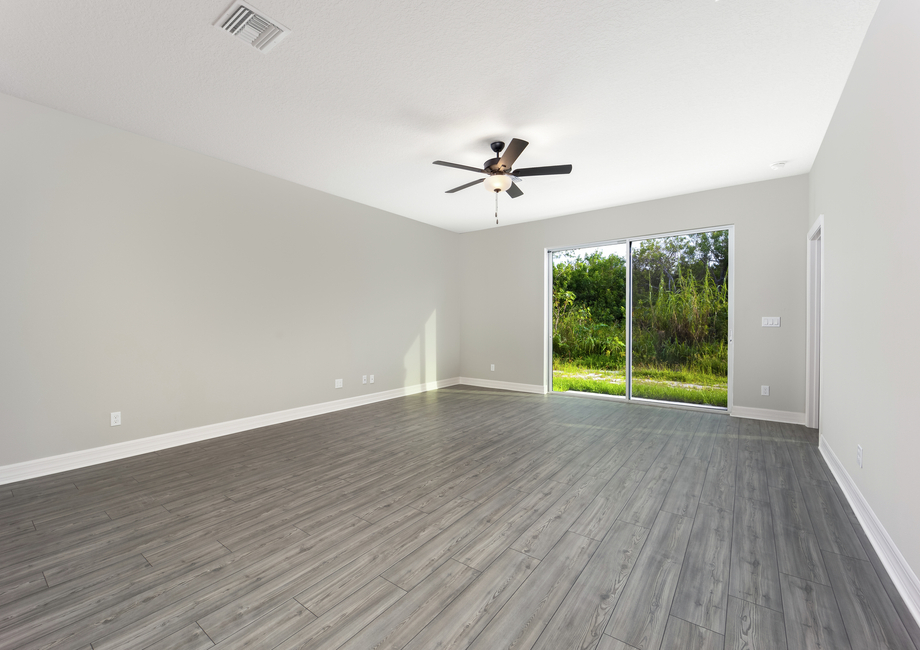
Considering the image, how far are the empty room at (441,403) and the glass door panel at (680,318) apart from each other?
39 mm

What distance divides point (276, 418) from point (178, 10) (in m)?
3.81

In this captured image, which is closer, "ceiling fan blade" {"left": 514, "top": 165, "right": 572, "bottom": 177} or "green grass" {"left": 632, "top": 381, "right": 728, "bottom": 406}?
"ceiling fan blade" {"left": 514, "top": 165, "right": 572, "bottom": 177}

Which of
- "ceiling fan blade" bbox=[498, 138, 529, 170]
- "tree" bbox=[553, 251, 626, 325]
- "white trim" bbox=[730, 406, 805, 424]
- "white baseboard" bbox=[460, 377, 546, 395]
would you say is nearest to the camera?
"ceiling fan blade" bbox=[498, 138, 529, 170]

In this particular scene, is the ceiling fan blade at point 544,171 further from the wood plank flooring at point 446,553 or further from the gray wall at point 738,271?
the gray wall at point 738,271

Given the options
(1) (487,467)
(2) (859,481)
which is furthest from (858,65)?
(1) (487,467)

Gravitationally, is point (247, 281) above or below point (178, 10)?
below

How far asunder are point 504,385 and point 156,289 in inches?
202

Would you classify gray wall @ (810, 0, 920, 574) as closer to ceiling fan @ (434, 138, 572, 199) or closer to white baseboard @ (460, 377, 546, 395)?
ceiling fan @ (434, 138, 572, 199)

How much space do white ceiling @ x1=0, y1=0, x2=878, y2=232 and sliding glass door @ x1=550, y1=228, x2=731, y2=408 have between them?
1.41 meters

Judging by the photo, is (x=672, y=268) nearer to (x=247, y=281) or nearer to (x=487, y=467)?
(x=487, y=467)

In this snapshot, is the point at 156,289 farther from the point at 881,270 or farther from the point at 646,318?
the point at 646,318

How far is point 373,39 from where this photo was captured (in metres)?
2.31

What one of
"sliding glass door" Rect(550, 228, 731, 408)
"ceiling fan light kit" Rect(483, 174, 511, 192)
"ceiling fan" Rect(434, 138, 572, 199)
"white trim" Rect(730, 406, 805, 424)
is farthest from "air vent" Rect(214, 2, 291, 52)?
"white trim" Rect(730, 406, 805, 424)

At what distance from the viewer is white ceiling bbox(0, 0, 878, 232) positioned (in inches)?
84.0
